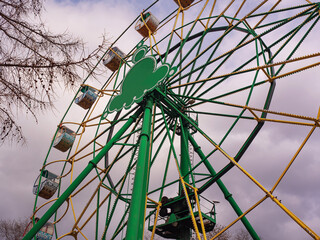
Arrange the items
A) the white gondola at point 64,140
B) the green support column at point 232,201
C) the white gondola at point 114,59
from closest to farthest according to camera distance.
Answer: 1. the green support column at point 232,201
2. the white gondola at point 64,140
3. the white gondola at point 114,59

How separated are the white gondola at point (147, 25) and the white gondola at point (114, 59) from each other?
1375mm

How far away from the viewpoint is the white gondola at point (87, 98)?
42.3 feet

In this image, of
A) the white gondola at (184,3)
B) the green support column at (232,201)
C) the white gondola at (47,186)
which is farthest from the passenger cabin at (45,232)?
the white gondola at (184,3)

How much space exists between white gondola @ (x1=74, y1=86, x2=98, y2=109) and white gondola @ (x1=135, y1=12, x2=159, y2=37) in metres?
3.52

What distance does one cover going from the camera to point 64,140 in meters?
12.0

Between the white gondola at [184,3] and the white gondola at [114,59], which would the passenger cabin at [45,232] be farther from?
the white gondola at [184,3]

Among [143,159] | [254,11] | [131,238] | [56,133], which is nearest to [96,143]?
[56,133]

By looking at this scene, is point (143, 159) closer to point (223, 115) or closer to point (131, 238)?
point (131, 238)

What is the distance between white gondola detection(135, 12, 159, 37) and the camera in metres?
13.2

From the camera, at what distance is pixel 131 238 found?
573 cm

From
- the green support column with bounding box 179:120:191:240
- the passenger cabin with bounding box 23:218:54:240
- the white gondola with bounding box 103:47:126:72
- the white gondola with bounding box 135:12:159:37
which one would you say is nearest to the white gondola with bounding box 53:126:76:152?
the passenger cabin with bounding box 23:218:54:240

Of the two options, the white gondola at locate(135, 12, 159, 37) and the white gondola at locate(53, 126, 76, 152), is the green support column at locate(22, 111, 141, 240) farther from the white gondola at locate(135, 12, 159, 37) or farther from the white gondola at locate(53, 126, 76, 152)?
the white gondola at locate(135, 12, 159, 37)

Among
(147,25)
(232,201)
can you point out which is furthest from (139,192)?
(147,25)

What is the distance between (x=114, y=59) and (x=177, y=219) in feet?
25.0
